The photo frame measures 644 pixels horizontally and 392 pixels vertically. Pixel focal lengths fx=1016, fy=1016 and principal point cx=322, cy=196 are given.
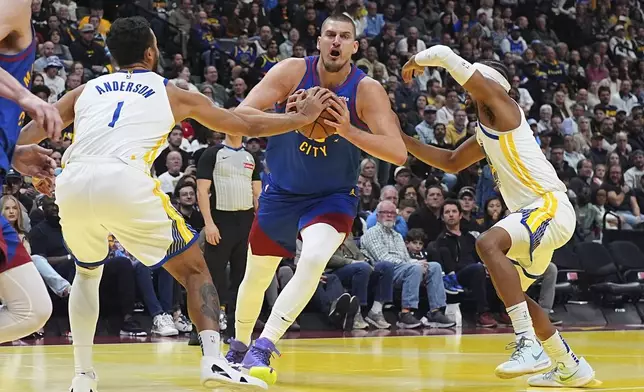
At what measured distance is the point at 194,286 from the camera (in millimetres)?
5102

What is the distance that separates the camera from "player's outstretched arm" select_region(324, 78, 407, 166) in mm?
6039

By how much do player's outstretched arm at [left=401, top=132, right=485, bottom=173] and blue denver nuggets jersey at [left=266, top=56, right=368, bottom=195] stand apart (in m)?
0.55

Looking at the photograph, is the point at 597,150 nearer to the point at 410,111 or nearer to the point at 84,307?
the point at 410,111

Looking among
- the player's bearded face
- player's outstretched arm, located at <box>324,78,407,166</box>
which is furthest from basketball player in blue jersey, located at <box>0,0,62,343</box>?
the player's bearded face

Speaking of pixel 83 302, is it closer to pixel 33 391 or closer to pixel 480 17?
pixel 33 391

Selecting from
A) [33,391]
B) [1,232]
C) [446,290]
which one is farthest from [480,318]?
[1,232]

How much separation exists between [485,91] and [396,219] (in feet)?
21.3

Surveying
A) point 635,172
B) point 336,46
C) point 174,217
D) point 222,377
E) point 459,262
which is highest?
point 336,46

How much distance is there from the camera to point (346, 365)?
24.3 ft

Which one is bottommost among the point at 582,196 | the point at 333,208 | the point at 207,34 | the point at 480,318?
the point at 480,318

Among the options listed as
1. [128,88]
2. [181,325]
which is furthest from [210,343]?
[181,325]

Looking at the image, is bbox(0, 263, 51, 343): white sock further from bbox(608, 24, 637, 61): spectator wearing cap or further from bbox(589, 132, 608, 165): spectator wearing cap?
bbox(608, 24, 637, 61): spectator wearing cap

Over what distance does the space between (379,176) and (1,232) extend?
1090cm

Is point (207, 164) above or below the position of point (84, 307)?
above
